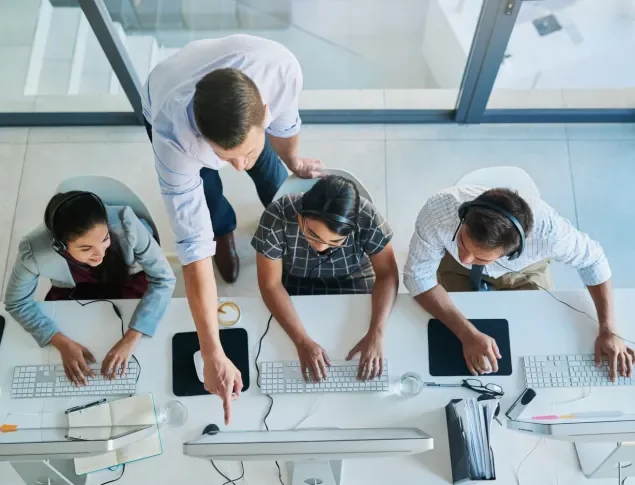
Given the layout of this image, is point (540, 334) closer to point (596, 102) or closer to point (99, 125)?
point (596, 102)

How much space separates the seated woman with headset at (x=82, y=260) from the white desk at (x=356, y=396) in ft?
0.16

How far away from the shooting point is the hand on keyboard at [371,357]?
188 centimetres

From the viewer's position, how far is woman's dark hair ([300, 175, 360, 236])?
1.75 metres

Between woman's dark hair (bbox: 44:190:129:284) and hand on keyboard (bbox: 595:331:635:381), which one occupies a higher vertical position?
woman's dark hair (bbox: 44:190:129:284)

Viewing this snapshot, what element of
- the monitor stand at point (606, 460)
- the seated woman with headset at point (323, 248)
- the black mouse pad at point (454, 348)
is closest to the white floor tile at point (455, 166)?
the seated woman with headset at point (323, 248)

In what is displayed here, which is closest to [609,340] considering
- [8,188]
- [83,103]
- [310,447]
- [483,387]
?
[483,387]

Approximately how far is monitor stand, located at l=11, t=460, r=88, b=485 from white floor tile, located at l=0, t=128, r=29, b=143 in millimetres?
1845

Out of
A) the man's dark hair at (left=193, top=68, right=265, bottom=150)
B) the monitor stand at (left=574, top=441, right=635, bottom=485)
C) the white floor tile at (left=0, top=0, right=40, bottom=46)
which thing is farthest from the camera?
the white floor tile at (left=0, top=0, right=40, bottom=46)

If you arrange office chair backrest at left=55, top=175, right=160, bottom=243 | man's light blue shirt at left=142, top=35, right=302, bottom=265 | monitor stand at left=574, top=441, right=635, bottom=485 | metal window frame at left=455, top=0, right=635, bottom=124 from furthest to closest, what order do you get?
Answer: metal window frame at left=455, top=0, right=635, bottom=124 → office chair backrest at left=55, top=175, right=160, bottom=243 → monitor stand at left=574, top=441, right=635, bottom=485 → man's light blue shirt at left=142, top=35, right=302, bottom=265

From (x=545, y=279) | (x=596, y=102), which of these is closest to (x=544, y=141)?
(x=596, y=102)

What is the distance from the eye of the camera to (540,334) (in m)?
1.94

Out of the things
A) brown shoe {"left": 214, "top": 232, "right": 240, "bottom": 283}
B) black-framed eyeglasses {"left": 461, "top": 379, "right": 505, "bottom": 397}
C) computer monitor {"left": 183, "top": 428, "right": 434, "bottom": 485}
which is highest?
computer monitor {"left": 183, "top": 428, "right": 434, "bottom": 485}

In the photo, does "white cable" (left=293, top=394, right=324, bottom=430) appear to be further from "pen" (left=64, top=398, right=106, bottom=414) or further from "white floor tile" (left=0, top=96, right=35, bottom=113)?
"white floor tile" (left=0, top=96, right=35, bottom=113)

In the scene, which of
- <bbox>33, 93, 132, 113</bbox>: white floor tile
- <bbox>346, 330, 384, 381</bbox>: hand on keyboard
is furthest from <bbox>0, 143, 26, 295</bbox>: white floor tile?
<bbox>346, 330, 384, 381</bbox>: hand on keyboard
